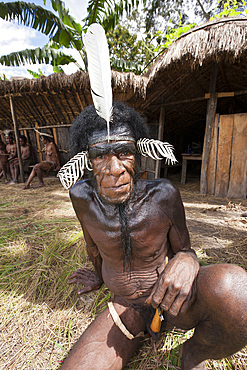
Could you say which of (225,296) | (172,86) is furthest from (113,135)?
(172,86)

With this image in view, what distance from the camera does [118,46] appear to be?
11.5 m

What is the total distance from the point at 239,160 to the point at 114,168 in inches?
183

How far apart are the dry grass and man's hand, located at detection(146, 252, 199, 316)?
582 mm

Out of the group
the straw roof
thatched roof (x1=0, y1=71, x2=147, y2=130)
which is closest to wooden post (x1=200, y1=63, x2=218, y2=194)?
the straw roof

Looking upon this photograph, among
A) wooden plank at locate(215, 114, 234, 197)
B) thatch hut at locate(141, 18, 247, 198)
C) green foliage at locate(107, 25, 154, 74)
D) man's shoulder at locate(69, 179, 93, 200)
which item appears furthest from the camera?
green foliage at locate(107, 25, 154, 74)

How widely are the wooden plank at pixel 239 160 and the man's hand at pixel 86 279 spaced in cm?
425

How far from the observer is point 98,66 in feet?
3.46

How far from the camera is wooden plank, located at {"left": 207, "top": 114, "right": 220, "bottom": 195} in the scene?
4637 mm

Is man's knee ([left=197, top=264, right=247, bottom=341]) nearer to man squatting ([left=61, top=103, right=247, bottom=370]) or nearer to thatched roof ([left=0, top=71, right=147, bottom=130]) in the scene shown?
man squatting ([left=61, top=103, right=247, bottom=370])

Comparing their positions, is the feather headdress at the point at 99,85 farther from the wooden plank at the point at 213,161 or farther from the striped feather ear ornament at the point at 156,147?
the wooden plank at the point at 213,161

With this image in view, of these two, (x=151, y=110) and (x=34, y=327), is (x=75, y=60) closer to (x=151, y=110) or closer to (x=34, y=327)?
(x=151, y=110)

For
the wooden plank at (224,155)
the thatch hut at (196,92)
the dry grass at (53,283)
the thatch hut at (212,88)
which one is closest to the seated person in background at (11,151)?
the thatch hut at (196,92)

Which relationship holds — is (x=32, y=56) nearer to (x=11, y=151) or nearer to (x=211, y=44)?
(x=11, y=151)

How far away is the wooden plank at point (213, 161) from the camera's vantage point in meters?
4.64
